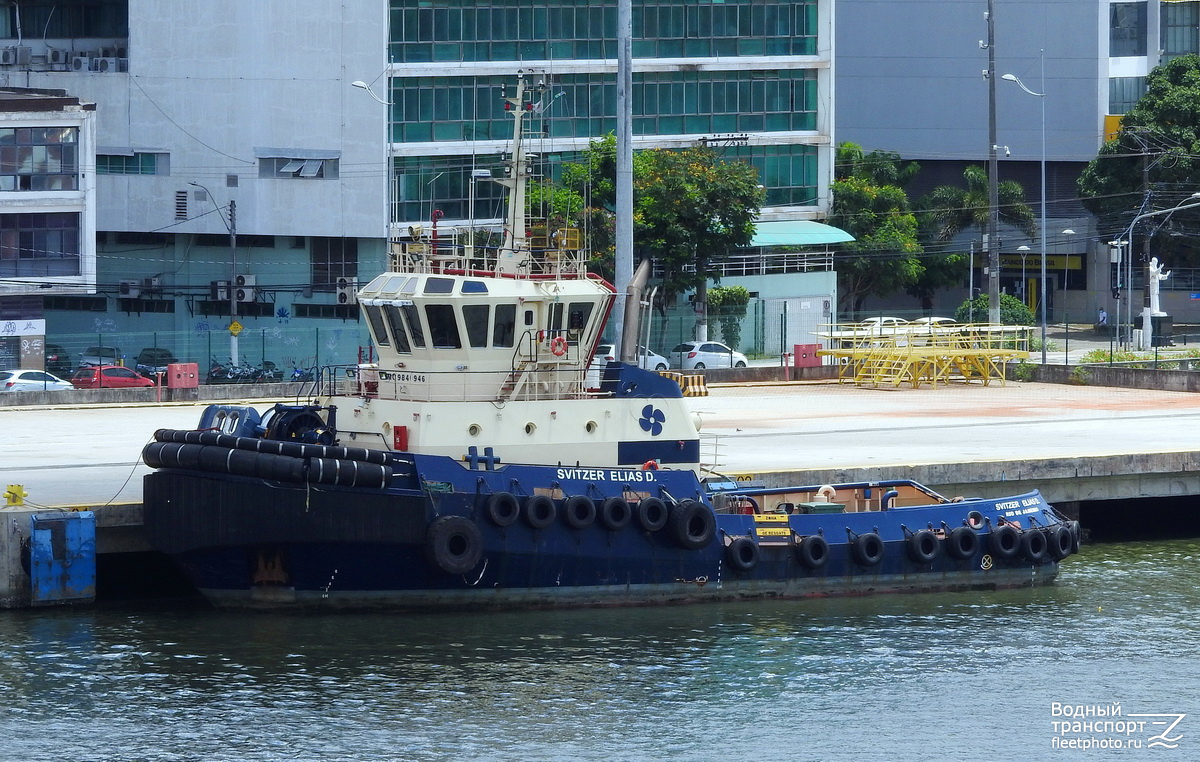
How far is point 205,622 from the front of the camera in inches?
814

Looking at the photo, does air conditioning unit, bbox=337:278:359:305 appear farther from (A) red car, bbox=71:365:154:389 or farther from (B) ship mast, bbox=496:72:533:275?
(B) ship mast, bbox=496:72:533:275

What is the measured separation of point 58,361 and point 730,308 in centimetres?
1931

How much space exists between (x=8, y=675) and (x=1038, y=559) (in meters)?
13.0

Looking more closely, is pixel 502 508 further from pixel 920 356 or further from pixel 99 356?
pixel 99 356

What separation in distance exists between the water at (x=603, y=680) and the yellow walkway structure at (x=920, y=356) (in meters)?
21.3

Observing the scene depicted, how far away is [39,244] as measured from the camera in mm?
46125

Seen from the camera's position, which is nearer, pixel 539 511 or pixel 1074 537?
pixel 539 511

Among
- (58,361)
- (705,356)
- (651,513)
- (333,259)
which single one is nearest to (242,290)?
(333,259)

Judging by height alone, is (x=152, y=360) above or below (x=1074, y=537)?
above

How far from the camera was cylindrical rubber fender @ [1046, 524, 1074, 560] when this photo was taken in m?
23.3

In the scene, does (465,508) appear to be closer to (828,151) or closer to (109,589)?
(109,589)

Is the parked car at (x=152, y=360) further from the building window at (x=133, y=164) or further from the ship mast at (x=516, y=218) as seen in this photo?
the ship mast at (x=516, y=218)

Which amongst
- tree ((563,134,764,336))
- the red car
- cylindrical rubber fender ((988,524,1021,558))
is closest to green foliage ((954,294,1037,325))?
tree ((563,134,764,336))

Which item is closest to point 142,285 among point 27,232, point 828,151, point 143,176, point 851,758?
point 143,176
